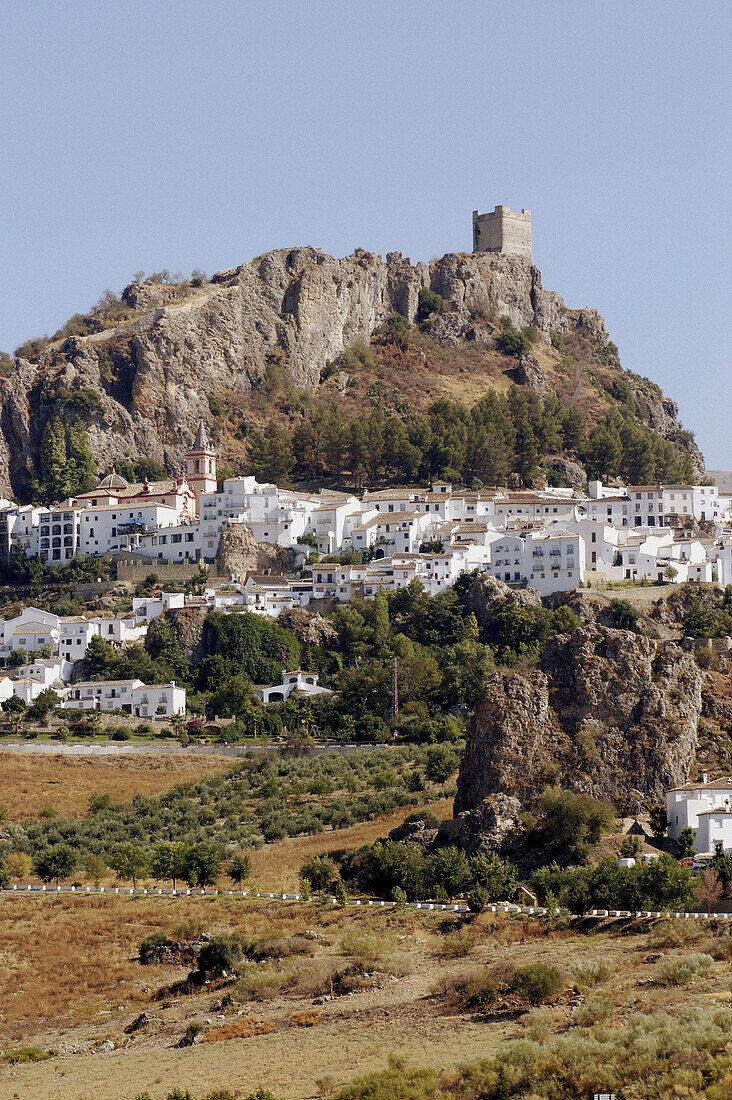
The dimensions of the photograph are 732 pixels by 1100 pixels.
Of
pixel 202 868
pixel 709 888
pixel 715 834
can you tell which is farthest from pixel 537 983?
pixel 202 868

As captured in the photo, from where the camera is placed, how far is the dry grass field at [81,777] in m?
69.3

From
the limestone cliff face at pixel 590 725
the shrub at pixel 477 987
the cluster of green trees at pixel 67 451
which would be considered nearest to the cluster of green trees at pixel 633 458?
the cluster of green trees at pixel 67 451

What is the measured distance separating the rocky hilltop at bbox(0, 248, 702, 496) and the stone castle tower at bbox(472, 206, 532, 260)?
3203 millimetres

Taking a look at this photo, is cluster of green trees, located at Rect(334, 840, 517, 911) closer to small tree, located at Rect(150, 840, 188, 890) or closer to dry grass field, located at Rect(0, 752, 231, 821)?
small tree, located at Rect(150, 840, 188, 890)

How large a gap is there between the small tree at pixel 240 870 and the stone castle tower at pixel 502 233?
119 meters

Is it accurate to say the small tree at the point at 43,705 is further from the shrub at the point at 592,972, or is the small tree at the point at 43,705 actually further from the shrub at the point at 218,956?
the shrub at the point at 592,972

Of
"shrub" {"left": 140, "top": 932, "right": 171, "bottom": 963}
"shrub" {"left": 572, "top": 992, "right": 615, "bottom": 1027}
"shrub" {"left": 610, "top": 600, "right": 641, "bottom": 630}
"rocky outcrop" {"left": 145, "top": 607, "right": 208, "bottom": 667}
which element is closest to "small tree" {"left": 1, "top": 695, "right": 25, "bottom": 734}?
"rocky outcrop" {"left": 145, "top": 607, "right": 208, "bottom": 667}

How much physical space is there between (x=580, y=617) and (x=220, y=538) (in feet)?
87.9

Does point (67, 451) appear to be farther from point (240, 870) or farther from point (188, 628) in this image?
point (240, 870)

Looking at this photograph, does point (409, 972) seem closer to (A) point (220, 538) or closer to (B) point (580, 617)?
(B) point (580, 617)

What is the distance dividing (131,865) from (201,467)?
6175 cm

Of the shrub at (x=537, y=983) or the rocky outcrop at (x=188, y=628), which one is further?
the rocky outcrop at (x=188, y=628)

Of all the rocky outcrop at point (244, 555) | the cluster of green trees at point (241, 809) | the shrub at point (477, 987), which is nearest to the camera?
the shrub at point (477, 987)

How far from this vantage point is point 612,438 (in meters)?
123
